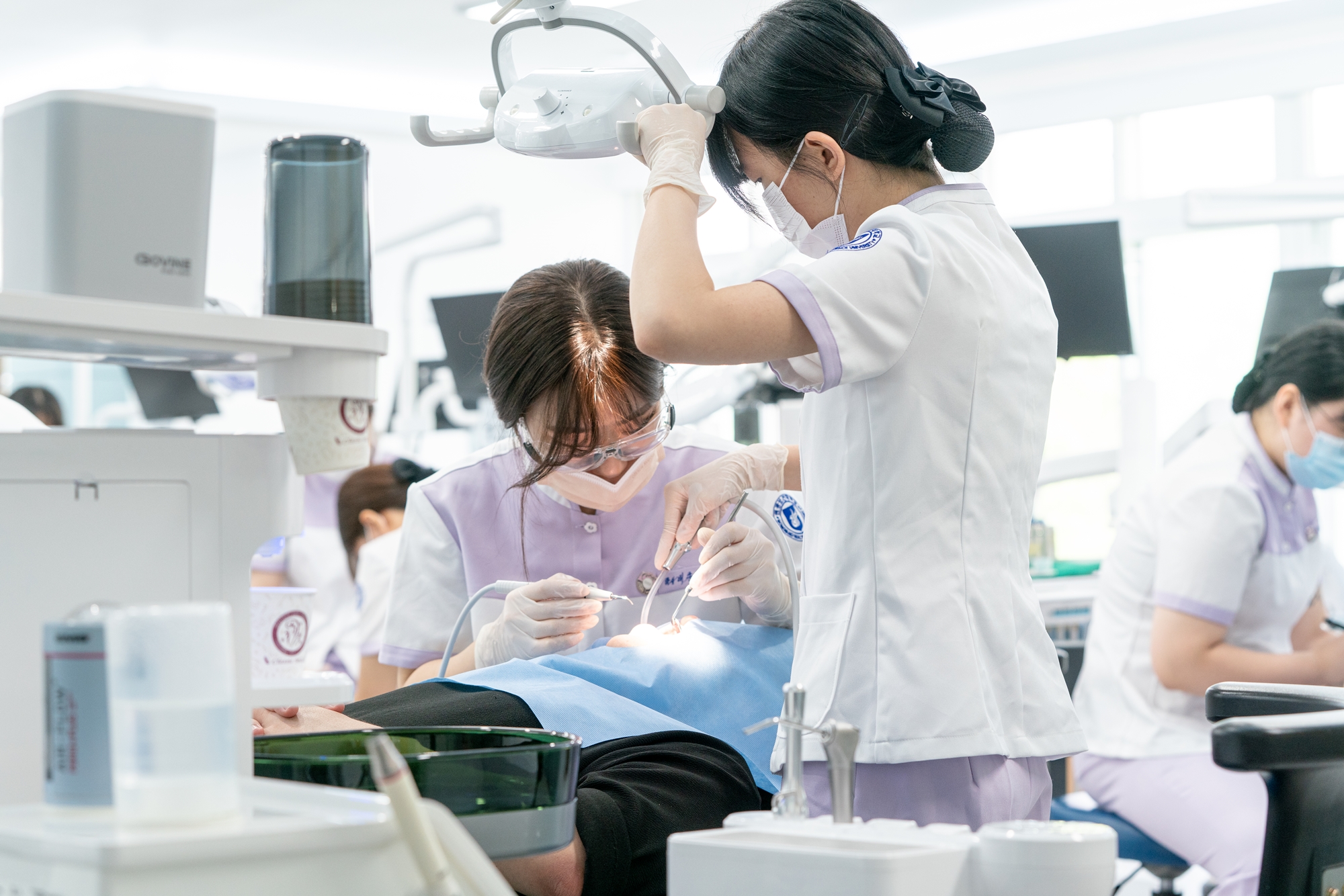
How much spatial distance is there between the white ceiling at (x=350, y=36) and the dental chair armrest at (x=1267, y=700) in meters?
3.88

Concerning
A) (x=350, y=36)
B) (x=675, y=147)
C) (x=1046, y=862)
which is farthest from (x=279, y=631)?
(x=350, y=36)

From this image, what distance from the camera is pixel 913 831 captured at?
3.27 ft

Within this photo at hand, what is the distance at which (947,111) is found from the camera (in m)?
1.43

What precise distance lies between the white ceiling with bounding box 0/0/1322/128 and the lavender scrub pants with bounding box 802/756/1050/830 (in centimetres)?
404

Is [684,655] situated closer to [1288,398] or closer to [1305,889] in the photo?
[1305,889]

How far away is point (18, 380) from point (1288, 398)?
7.12 meters

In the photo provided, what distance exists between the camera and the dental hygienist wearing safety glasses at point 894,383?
4.28 ft

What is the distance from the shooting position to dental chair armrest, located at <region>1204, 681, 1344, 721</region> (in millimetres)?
1493

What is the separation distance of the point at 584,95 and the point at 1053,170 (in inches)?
195

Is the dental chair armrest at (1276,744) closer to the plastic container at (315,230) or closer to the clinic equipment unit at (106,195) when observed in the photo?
the plastic container at (315,230)

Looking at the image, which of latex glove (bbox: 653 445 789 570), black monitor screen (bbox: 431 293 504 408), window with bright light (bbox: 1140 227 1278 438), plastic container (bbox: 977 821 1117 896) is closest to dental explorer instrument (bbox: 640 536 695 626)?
latex glove (bbox: 653 445 789 570)

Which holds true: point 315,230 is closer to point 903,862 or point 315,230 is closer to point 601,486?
point 903,862

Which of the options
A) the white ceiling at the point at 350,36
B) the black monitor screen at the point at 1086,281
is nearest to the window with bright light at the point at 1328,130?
the white ceiling at the point at 350,36

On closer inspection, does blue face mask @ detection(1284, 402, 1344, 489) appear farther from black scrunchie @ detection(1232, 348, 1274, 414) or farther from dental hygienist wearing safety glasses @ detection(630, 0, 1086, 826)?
dental hygienist wearing safety glasses @ detection(630, 0, 1086, 826)
